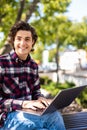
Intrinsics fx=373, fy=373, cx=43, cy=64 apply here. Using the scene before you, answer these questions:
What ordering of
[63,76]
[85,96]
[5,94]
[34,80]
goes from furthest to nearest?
[63,76]
[85,96]
[34,80]
[5,94]

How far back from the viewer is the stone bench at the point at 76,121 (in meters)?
4.18

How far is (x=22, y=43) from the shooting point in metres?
3.83

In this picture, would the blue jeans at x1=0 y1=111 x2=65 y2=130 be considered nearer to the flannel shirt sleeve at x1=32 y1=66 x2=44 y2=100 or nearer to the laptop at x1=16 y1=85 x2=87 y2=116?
the laptop at x1=16 y1=85 x2=87 y2=116

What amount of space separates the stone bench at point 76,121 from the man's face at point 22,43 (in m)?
0.98

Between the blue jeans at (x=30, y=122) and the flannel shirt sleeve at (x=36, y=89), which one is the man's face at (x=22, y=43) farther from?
the blue jeans at (x=30, y=122)

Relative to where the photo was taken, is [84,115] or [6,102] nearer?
A: [6,102]

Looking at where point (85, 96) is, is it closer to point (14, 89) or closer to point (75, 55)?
point (14, 89)

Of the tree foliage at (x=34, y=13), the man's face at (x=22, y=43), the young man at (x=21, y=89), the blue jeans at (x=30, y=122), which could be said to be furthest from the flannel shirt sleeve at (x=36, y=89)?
the tree foliage at (x=34, y=13)

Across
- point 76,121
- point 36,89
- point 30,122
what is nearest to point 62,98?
point 30,122

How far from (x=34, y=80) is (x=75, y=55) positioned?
111 feet

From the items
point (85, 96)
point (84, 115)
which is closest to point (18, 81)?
point (84, 115)

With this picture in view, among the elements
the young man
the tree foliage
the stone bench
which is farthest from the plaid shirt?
the tree foliage

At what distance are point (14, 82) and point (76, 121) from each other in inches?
41.0

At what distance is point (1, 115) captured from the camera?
3648mm
